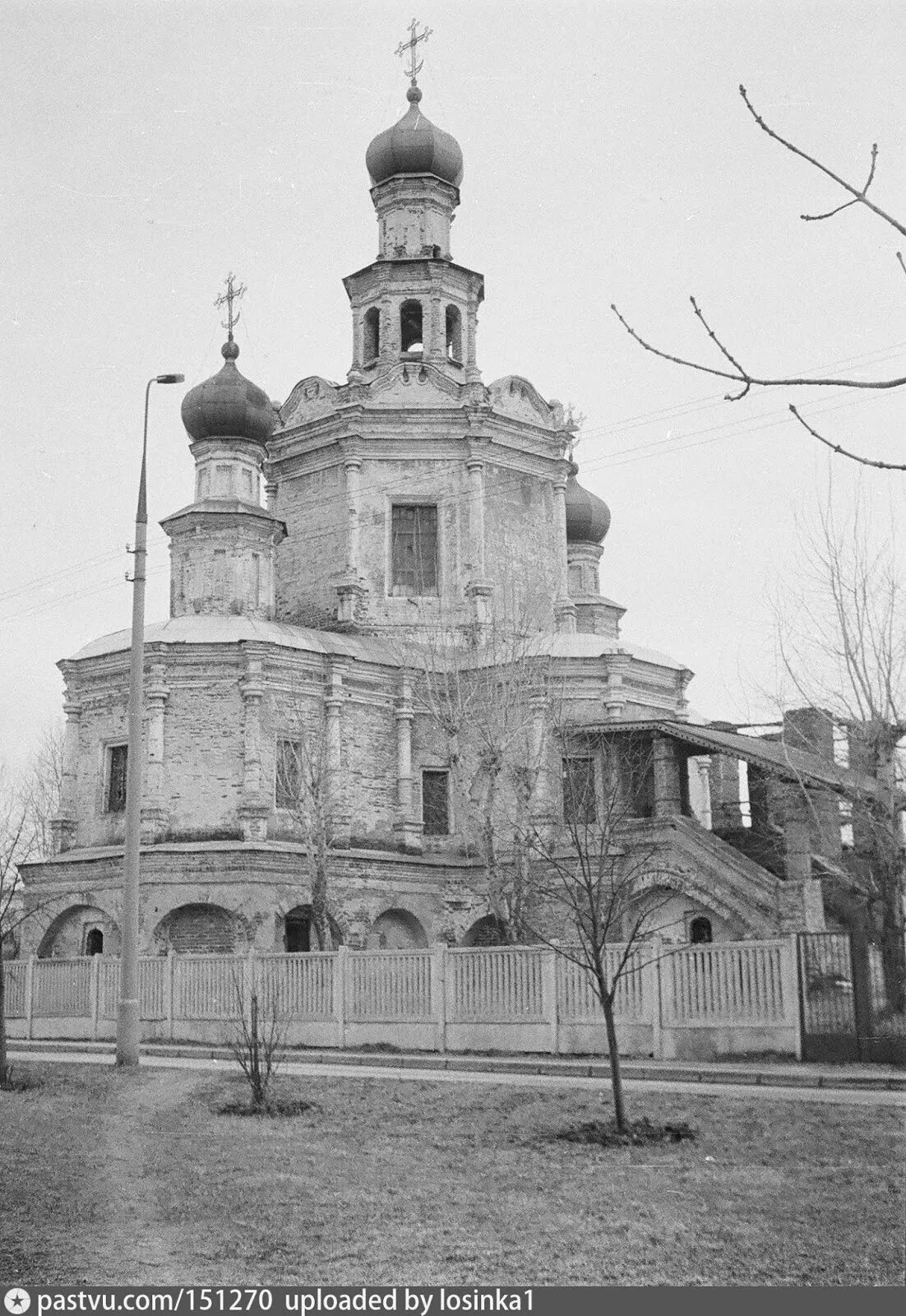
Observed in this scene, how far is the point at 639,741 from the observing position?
108 feet

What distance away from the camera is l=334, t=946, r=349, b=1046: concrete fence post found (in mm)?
21500

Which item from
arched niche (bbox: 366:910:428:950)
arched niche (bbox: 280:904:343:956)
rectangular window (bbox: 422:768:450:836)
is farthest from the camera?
rectangular window (bbox: 422:768:450:836)

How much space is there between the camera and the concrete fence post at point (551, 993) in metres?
19.2

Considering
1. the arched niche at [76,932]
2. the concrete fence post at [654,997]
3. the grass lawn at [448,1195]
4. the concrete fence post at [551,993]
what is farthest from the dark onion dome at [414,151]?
the grass lawn at [448,1195]

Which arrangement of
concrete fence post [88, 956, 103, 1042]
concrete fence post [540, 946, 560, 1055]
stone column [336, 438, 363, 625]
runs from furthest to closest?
1. stone column [336, 438, 363, 625]
2. concrete fence post [88, 956, 103, 1042]
3. concrete fence post [540, 946, 560, 1055]

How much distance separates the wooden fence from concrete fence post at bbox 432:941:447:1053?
2 centimetres

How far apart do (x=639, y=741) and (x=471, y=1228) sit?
24950mm

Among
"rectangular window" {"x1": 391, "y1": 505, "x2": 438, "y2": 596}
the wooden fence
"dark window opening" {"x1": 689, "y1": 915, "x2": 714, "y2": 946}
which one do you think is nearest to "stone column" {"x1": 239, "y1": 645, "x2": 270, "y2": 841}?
"rectangular window" {"x1": 391, "y1": 505, "x2": 438, "y2": 596}

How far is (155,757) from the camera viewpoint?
106 feet

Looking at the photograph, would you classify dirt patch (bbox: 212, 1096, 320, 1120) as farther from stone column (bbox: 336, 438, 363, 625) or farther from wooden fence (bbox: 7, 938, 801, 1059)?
stone column (bbox: 336, 438, 363, 625)

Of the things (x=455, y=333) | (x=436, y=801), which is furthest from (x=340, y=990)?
(x=455, y=333)

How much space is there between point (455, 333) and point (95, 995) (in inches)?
869

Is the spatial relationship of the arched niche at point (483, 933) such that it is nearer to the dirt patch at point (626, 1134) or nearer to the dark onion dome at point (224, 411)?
the dark onion dome at point (224, 411)

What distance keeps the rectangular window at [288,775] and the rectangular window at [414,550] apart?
239 inches
